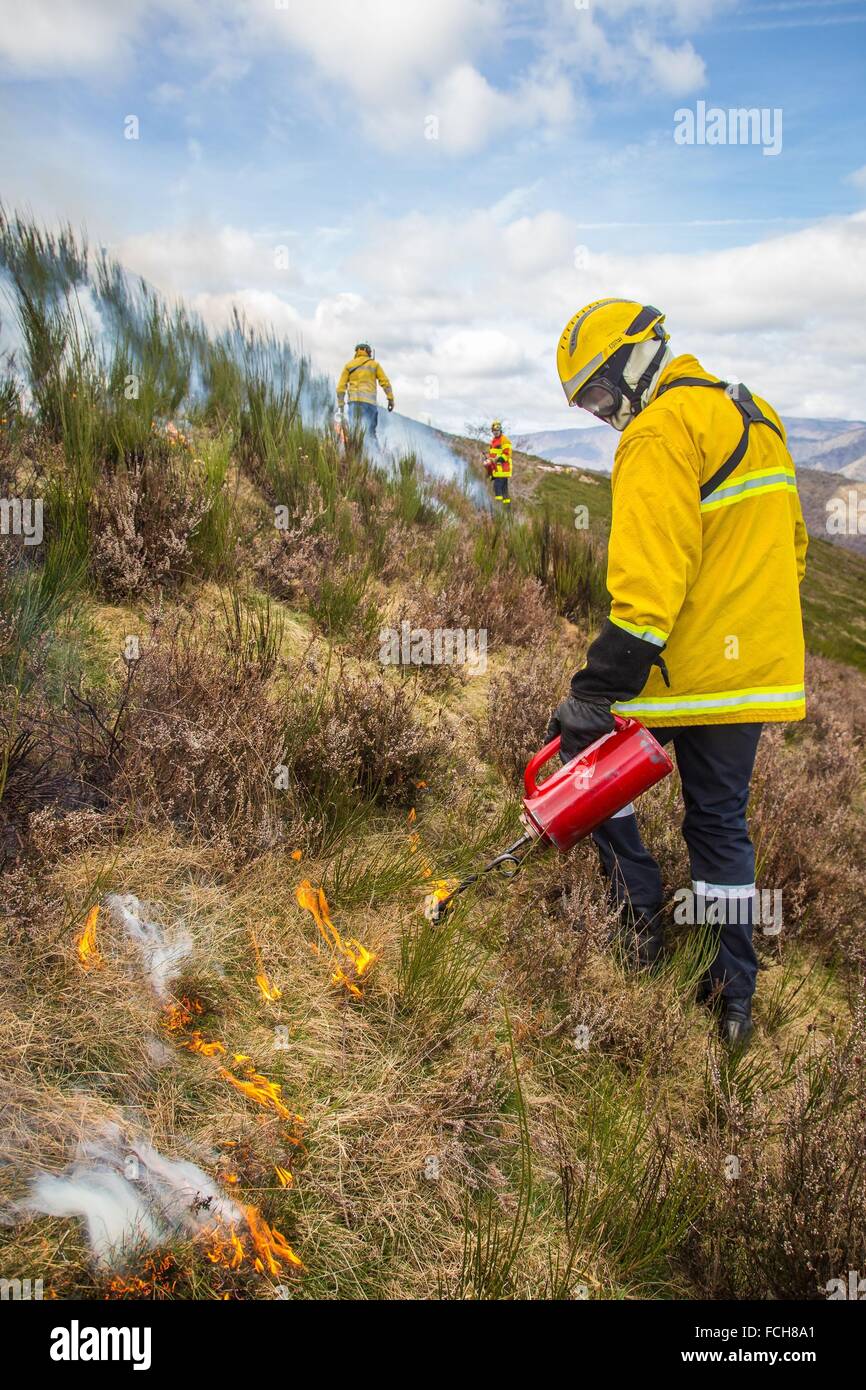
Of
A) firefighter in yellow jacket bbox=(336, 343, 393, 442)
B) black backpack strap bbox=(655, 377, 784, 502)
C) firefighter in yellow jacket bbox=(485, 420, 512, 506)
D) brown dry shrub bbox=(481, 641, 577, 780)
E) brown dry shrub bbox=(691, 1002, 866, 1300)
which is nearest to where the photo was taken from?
brown dry shrub bbox=(691, 1002, 866, 1300)

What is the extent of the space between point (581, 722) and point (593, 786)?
21 cm

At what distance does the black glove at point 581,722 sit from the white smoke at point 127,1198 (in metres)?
1.57

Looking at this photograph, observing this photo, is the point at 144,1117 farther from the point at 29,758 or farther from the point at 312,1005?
the point at 29,758

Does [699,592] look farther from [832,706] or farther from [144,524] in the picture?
[832,706]

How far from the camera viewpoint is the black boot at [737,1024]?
7.77 feet

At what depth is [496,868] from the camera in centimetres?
275

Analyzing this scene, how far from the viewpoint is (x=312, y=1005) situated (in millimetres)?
→ 1980

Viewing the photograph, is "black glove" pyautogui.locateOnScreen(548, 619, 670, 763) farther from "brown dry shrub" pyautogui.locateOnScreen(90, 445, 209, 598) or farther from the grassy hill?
"brown dry shrub" pyautogui.locateOnScreen(90, 445, 209, 598)

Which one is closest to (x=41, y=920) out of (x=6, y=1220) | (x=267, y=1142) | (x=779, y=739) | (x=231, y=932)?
(x=231, y=932)

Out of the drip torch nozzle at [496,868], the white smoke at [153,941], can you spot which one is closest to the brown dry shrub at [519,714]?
the drip torch nozzle at [496,868]

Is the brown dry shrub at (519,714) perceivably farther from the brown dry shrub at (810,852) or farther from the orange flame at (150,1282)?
the orange flame at (150,1282)

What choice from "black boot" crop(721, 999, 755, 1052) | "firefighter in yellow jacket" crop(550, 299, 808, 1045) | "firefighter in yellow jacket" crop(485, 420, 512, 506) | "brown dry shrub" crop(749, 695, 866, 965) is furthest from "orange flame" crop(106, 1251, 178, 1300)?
"firefighter in yellow jacket" crop(485, 420, 512, 506)

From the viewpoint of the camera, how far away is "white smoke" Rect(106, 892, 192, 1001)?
74.0 inches
